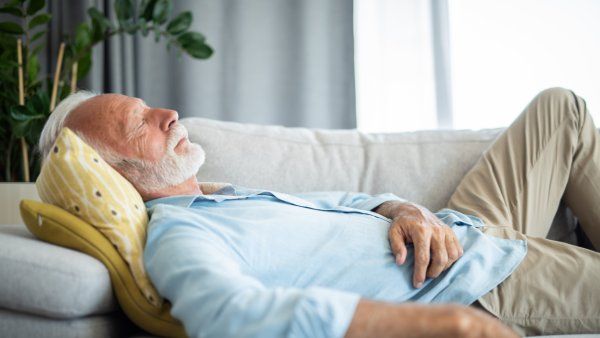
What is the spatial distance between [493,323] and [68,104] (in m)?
1.15

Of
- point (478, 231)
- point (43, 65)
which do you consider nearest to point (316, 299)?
point (478, 231)

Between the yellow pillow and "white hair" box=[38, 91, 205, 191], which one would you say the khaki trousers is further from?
the yellow pillow

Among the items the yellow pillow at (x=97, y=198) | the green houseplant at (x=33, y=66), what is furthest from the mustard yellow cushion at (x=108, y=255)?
the green houseplant at (x=33, y=66)

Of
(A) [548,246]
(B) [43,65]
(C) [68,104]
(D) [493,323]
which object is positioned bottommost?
(A) [548,246]

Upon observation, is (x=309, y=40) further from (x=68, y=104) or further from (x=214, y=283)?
(x=214, y=283)

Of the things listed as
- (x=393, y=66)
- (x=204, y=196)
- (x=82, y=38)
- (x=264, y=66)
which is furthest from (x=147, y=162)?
(x=393, y=66)

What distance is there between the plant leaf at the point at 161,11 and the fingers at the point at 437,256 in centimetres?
176

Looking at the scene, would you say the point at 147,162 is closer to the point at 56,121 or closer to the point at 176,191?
the point at 176,191

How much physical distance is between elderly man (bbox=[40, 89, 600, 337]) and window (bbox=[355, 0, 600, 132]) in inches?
47.8

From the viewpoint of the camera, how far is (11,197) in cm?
197

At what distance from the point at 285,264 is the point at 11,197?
1281 millimetres

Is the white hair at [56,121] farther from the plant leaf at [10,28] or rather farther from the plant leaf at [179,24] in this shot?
the plant leaf at [179,24]

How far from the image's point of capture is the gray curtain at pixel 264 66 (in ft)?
9.82

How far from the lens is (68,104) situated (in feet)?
4.77
